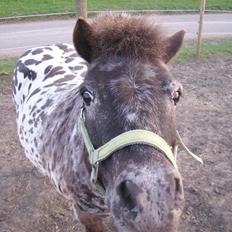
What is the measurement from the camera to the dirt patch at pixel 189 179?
14.1ft

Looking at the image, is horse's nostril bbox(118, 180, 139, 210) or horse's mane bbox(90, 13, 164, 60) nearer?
horse's nostril bbox(118, 180, 139, 210)

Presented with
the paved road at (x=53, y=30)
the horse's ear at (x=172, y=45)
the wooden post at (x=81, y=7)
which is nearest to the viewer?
the horse's ear at (x=172, y=45)

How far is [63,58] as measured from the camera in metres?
4.78

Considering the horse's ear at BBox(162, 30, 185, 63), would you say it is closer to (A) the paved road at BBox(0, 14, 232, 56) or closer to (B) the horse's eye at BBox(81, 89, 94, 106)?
(B) the horse's eye at BBox(81, 89, 94, 106)

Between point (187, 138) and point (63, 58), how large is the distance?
229 cm

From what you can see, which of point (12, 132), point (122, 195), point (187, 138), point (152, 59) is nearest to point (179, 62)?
point (187, 138)

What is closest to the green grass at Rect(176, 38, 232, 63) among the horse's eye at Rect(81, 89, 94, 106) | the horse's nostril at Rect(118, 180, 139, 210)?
the horse's eye at Rect(81, 89, 94, 106)

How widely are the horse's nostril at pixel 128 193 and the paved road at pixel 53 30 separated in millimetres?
9868

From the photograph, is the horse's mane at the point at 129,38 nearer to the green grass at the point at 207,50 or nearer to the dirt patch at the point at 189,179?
the dirt patch at the point at 189,179

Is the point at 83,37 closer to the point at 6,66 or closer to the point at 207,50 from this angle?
the point at 6,66

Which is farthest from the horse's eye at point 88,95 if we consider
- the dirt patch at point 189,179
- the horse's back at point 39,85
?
the dirt patch at point 189,179

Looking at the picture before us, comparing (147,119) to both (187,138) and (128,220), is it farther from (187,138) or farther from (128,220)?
(187,138)

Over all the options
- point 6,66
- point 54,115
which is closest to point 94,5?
point 6,66

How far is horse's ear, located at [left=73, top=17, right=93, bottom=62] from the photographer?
2.49 m
